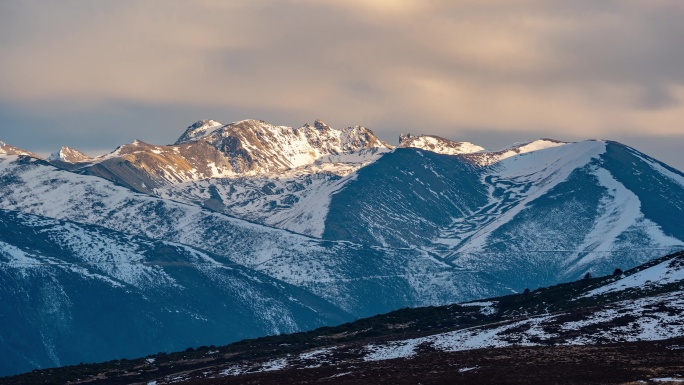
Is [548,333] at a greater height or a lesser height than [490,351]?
greater

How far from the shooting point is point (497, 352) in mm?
139375

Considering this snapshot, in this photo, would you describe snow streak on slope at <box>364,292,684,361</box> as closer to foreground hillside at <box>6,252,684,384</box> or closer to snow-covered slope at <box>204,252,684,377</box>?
snow-covered slope at <box>204,252,684,377</box>

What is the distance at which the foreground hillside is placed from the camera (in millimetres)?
122438

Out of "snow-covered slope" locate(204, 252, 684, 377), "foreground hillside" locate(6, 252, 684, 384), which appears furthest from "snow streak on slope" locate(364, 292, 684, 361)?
"foreground hillside" locate(6, 252, 684, 384)

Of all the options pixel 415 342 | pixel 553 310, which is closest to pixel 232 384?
pixel 415 342

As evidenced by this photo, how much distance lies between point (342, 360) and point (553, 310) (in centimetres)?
4088

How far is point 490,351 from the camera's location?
141625mm

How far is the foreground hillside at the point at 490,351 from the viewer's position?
402 feet

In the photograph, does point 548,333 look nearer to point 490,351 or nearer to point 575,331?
point 575,331

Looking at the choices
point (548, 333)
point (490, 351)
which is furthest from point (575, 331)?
point (490, 351)

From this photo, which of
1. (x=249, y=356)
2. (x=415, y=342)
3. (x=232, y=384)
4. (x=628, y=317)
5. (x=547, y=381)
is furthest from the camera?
(x=249, y=356)

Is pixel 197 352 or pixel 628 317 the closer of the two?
pixel 628 317

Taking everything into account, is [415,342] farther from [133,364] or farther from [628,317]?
[133,364]

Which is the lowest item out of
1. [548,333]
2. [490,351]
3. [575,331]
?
[490,351]
